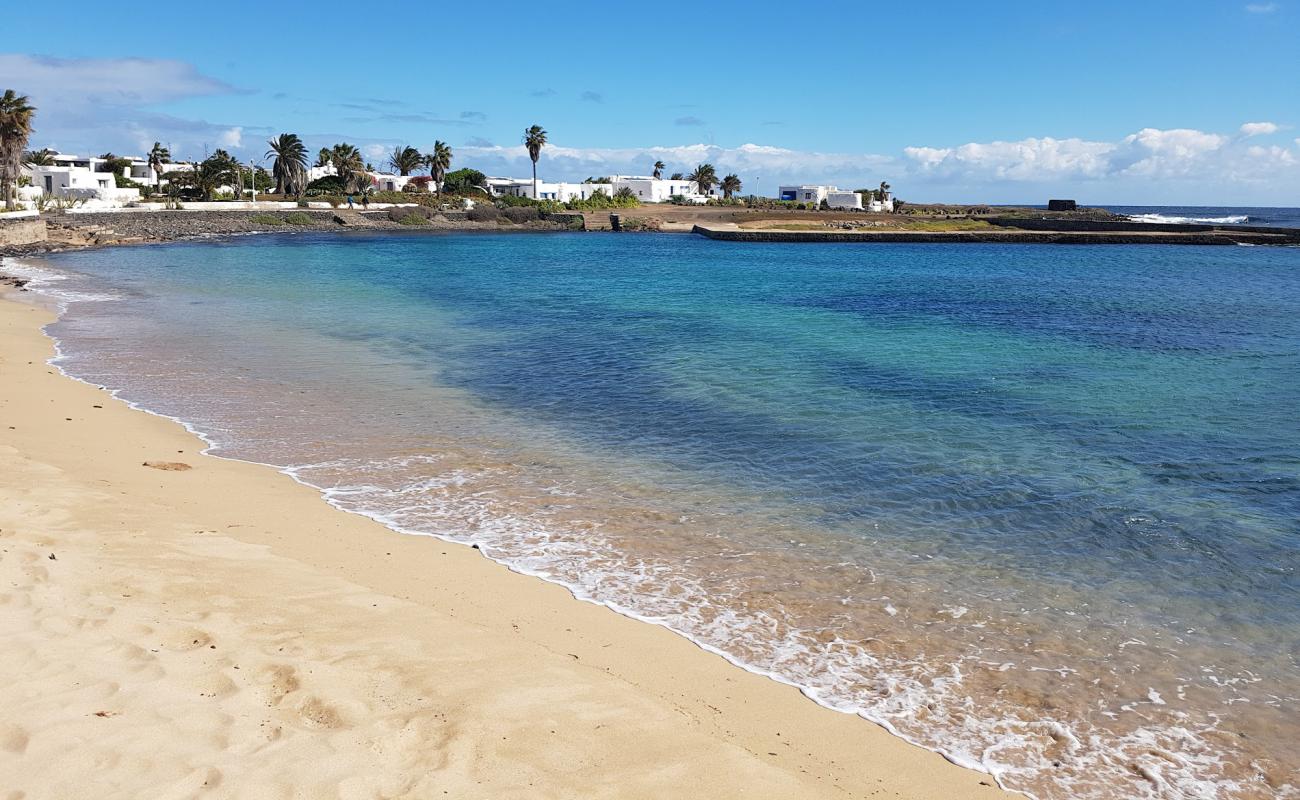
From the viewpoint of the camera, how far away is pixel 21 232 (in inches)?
2265

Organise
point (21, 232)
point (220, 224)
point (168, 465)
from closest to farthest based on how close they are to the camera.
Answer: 1. point (168, 465)
2. point (21, 232)
3. point (220, 224)

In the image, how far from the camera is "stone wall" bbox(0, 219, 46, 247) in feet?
185

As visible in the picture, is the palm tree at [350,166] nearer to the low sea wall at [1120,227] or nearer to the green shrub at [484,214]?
the green shrub at [484,214]

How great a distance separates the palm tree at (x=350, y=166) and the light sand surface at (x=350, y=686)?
116 metres

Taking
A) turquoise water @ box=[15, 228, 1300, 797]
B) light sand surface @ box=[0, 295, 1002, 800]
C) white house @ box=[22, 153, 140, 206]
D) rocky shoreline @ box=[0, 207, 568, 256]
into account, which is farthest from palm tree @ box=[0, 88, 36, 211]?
light sand surface @ box=[0, 295, 1002, 800]

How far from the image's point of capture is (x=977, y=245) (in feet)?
325

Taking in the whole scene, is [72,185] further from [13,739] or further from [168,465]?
[13,739]

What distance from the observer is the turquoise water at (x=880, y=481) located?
6.95m

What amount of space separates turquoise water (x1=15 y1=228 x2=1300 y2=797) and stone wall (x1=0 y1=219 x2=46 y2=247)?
3295cm

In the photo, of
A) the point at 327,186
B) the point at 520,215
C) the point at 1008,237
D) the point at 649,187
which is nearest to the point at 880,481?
the point at 1008,237

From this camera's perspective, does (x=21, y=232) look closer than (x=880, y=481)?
No

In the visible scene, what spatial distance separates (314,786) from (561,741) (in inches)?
58.8

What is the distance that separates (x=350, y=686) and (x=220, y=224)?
89.8 meters

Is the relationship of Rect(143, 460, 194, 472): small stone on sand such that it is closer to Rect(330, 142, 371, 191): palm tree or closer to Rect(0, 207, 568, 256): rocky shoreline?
Rect(0, 207, 568, 256): rocky shoreline
